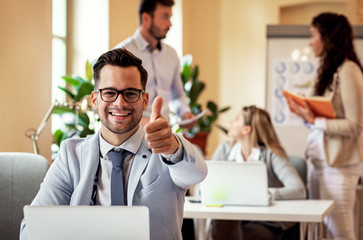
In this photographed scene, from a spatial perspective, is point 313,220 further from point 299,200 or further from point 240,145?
point 240,145

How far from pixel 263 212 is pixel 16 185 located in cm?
126

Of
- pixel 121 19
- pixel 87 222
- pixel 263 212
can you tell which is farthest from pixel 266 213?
pixel 121 19

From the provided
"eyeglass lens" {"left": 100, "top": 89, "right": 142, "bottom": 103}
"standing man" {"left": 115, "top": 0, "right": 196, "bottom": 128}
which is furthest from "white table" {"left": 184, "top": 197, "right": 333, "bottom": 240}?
"eyeglass lens" {"left": 100, "top": 89, "right": 142, "bottom": 103}

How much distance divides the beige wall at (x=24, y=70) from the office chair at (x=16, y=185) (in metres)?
0.79

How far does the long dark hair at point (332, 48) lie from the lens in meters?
4.29

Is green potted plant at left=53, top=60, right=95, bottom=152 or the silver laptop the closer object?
the silver laptop

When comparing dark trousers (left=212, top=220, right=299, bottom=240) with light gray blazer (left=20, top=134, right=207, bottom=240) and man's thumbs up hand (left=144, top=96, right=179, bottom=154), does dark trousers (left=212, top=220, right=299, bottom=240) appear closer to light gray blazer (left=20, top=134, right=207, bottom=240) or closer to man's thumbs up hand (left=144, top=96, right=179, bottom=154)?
light gray blazer (left=20, top=134, right=207, bottom=240)

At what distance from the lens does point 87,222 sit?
1.70 metres

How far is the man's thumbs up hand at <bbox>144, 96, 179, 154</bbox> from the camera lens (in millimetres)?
1773

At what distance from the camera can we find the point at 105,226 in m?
1.69

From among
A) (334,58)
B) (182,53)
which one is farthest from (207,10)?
(334,58)

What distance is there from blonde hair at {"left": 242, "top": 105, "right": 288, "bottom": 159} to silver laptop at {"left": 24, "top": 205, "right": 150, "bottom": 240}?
263 centimetres

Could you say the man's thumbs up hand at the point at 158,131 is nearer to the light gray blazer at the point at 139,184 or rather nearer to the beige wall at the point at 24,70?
the light gray blazer at the point at 139,184

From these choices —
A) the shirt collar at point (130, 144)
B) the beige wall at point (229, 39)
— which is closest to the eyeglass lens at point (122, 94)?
the shirt collar at point (130, 144)
